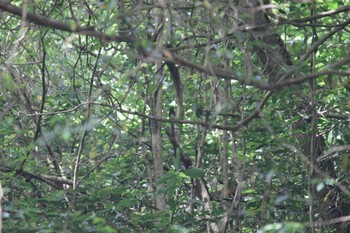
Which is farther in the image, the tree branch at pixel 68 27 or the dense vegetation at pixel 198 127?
the dense vegetation at pixel 198 127

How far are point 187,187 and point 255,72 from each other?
1366 mm

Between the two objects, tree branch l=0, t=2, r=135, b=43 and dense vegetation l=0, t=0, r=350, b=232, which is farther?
dense vegetation l=0, t=0, r=350, b=232

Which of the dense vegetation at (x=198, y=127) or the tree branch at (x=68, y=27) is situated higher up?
the tree branch at (x=68, y=27)

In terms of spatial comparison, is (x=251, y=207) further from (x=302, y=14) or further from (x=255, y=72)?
(x=302, y=14)

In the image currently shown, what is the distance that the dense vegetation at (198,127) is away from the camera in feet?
14.2

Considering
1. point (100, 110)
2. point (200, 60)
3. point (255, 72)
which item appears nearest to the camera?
point (255, 72)

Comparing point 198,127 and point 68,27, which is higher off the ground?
point 68,27

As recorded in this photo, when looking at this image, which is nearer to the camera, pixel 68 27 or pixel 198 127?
pixel 68 27

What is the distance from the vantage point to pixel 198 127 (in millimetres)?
5762

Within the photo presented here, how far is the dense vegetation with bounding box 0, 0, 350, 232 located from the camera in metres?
4.33

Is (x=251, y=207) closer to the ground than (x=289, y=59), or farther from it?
closer to the ground

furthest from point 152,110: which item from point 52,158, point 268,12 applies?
point 268,12

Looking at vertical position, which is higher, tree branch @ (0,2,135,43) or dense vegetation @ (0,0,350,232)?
tree branch @ (0,2,135,43)

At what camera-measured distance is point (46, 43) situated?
4930mm
